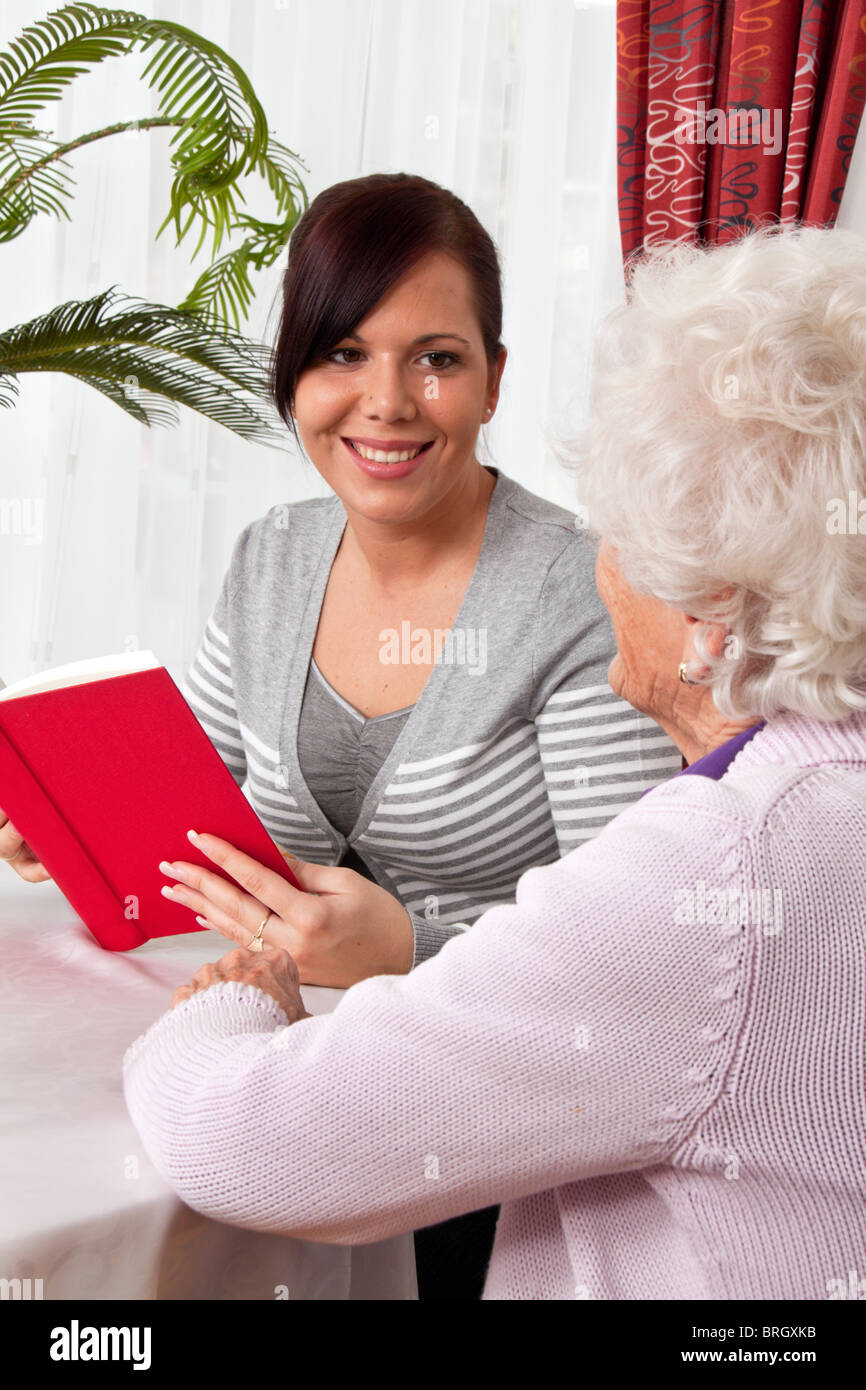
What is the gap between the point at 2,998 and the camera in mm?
1052

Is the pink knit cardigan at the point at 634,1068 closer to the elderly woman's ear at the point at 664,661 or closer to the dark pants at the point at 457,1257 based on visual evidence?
the elderly woman's ear at the point at 664,661

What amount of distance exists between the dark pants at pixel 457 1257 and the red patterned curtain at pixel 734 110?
7.08ft

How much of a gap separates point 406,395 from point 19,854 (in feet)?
2.26

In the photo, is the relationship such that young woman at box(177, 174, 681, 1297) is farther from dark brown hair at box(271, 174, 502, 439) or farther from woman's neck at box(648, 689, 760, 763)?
woman's neck at box(648, 689, 760, 763)

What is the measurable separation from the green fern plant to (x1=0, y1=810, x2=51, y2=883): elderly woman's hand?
1.40 metres

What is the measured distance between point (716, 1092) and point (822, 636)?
30 centimetres

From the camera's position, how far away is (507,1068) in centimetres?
71

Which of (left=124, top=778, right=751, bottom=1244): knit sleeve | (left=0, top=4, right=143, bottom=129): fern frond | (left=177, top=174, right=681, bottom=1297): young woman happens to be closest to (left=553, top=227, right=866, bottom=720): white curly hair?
(left=124, top=778, right=751, bottom=1244): knit sleeve

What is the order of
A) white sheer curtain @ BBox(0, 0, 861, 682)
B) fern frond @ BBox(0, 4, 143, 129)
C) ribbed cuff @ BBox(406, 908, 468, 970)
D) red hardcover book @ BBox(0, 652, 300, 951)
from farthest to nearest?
white sheer curtain @ BBox(0, 0, 861, 682), fern frond @ BBox(0, 4, 143, 129), ribbed cuff @ BBox(406, 908, 468, 970), red hardcover book @ BBox(0, 652, 300, 951)

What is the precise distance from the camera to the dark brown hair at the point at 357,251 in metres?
1.45

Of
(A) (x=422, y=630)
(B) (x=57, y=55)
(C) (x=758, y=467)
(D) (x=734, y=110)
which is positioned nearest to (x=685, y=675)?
(C) (x=758, y=467)

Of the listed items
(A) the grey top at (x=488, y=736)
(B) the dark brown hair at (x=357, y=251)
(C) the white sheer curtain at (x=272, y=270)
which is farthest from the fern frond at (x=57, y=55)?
(A) the grey top at (x=488, y=736)

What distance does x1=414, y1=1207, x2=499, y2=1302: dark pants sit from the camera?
1461 mm

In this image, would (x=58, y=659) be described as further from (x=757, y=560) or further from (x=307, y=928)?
(x=757, y=560)
